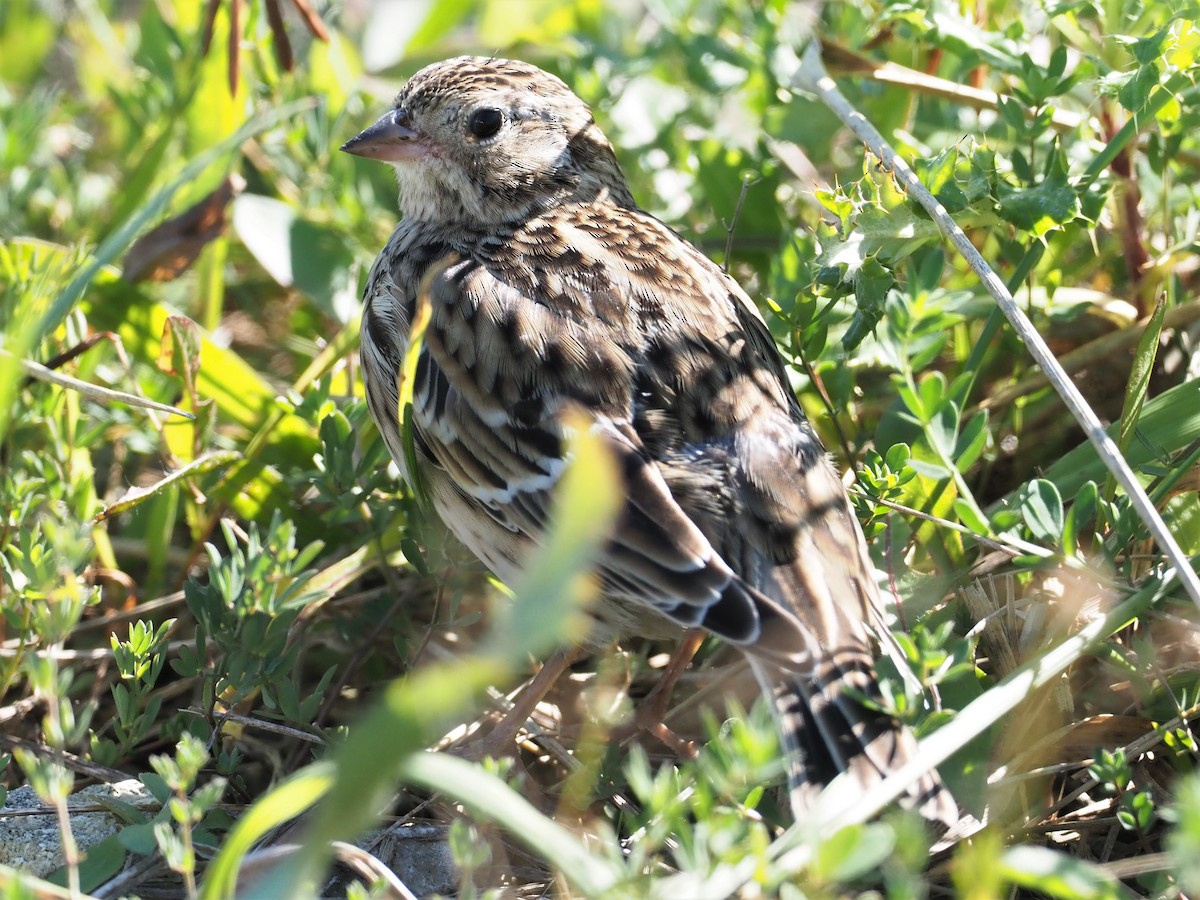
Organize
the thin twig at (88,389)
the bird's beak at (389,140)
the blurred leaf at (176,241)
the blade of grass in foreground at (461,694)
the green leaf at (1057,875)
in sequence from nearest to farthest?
the blade of grass in foreground at (461,694)
the green leaf at (1057,875)
the thin twig at (88,389)
the bird's beak at (389,140)
the blurred leaf at (176,241)

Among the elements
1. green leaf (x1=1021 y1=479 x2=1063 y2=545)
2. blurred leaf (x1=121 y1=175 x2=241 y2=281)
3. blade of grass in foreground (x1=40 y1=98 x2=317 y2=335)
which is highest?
blade of grass in foreground (x1=40 y1=98 x2=317 y2=335)

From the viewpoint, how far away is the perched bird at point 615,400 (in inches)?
83.5

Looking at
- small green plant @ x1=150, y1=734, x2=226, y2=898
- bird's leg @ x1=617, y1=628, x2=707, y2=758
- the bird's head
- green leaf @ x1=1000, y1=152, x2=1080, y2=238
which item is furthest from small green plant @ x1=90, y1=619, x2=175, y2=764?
green leaf @ x1=1000, y1=152, x2=1080, y2=238

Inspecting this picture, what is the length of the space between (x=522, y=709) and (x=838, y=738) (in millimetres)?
771

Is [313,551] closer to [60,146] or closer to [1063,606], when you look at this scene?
[1063,606]

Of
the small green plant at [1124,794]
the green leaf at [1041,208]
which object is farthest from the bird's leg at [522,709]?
the green leaf at [1041,208]

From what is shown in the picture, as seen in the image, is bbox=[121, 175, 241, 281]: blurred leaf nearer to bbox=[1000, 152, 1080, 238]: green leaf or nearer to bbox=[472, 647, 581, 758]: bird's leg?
bbox=[472, 647, 581, 758]: bird's leg

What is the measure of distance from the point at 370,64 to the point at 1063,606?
9.59ft

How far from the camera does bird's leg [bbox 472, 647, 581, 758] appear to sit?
2580 mm

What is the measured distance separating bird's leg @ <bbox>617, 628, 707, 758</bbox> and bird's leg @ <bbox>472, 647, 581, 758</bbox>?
0.57 ft

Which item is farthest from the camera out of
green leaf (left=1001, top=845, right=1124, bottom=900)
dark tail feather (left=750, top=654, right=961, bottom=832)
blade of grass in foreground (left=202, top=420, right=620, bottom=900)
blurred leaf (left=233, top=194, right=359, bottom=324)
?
blurred leaf (left=233, top=194, right=359, bottom=324)

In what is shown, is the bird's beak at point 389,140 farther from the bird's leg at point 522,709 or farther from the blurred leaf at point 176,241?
the bird's leg at point 522,709

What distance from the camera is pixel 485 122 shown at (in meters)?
3.12

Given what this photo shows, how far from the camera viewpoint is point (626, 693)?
276cm
